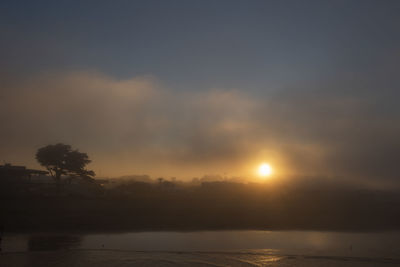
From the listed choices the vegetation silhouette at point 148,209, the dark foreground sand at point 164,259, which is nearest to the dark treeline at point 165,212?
the vegetation silhouette at point 148,209

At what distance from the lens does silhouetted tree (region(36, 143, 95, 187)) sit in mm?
58688

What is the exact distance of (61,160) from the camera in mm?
58969

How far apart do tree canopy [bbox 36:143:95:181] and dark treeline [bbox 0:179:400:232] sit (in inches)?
124

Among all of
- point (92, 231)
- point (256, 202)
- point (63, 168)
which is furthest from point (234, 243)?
point (63, 168)

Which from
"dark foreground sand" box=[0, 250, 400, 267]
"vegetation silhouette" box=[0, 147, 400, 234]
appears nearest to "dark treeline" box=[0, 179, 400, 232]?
"vegetation silhouette" box=[0, 147, 400, 234]

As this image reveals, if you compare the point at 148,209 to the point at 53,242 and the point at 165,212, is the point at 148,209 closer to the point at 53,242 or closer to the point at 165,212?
the point at 165,212

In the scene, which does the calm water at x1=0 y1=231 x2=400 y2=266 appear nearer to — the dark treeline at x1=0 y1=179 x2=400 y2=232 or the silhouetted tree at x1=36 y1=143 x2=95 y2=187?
the dark treeline at x1=0 y1=179 x2=400 y2=232

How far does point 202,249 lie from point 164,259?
5.05 m

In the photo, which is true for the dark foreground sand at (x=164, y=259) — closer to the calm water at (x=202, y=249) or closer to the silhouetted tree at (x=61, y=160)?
the calm water at (x=202, y=249)

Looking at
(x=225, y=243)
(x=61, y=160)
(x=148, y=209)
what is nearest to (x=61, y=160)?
(x=61, y=160)

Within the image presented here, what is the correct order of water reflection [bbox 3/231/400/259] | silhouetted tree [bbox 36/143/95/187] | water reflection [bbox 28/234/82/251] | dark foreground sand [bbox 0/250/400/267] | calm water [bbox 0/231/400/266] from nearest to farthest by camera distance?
dark foreground sand [bbox 0/250/400/267] → calm water [bbox 0/231/400/266] → water reflection [bbox 3/231/400/259] → water reflection [bbox 28/234/82/251] → silhouetted tree [bbox 36/143/95/187]

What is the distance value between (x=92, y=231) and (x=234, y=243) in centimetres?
1640

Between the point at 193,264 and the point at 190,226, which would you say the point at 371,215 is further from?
the point at 193,264

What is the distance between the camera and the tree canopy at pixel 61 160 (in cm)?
5869
